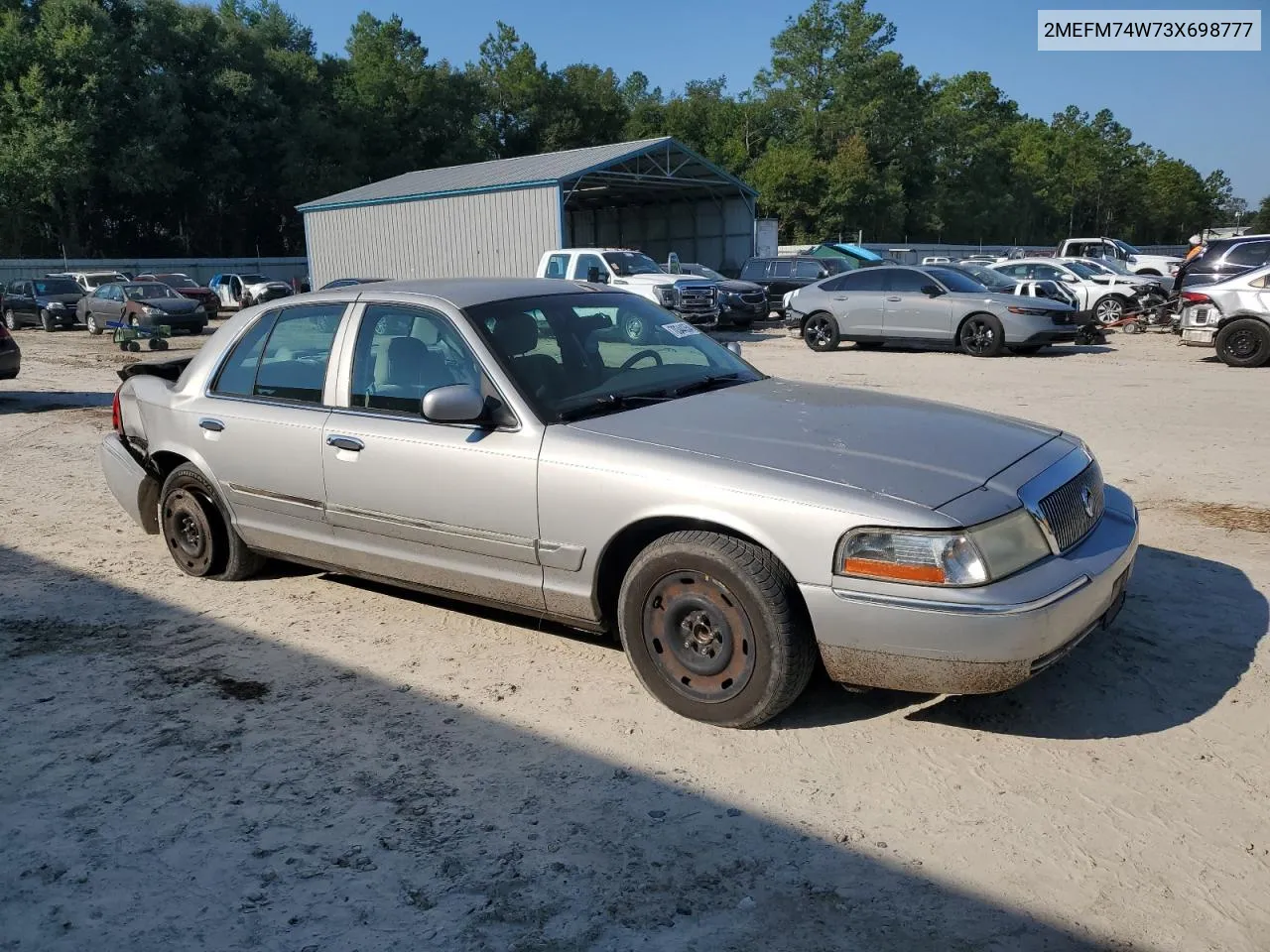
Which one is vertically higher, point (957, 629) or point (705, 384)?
point (705, 384)

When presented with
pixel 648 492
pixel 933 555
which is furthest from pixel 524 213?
pixel 933 555

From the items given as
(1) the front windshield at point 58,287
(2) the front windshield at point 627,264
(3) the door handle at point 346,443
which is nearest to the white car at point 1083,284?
(2) the front windshield at point 627,264

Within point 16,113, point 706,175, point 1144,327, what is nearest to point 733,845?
point 1144,327

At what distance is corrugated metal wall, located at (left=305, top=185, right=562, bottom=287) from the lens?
29.9 meters

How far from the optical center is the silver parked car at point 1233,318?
14.1m

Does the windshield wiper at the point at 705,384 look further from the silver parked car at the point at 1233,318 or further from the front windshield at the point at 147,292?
the front windshield at the point at 147,292

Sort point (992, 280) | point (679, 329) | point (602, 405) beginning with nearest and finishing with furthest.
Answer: point (602, 405) → point (679, 329) → point (992, 280)

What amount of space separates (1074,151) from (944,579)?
9802 cm

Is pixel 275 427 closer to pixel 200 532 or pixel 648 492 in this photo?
pixel 200 532

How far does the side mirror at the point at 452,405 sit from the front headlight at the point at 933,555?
5.19ft

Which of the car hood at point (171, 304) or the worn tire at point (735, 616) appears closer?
the worn tire at point (735, 616)

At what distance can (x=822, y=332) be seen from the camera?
62.1ft

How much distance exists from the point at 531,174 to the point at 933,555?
30.1 meters

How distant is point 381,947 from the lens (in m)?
2.61
